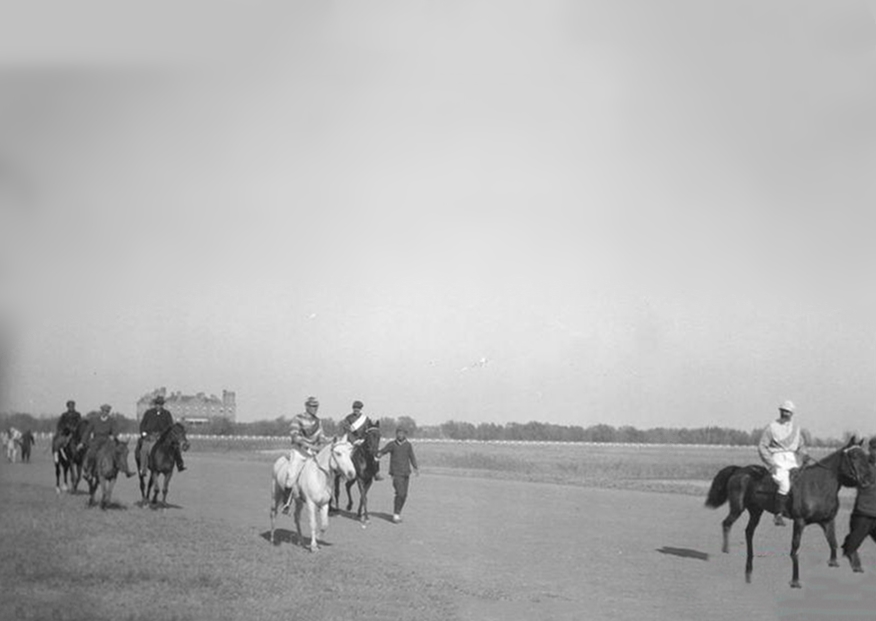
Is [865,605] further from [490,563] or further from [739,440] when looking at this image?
[739,440]

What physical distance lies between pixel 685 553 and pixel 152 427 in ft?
38.9

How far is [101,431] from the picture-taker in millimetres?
23109

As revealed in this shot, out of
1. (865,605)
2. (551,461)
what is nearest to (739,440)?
(865,605)

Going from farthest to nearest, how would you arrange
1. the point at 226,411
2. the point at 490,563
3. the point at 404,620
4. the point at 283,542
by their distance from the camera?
the point at 226,411 < the point at 283,542 < the point at 490,563 < the point at 404,620

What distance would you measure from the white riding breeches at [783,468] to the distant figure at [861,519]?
0.99m

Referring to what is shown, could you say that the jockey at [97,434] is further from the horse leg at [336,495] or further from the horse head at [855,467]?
the horse head at [855,467]

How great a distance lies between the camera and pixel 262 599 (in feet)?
40.4

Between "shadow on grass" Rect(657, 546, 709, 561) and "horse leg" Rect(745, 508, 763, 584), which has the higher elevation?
"horse leg" Rect(745, 508, 763, 584)

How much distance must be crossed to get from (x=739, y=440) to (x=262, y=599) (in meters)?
20.1

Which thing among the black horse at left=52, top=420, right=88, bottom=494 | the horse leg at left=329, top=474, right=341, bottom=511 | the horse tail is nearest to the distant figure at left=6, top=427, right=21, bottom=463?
the black horse at left=52, top=420, right=88, bottom=494

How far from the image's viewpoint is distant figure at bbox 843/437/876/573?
14.6m

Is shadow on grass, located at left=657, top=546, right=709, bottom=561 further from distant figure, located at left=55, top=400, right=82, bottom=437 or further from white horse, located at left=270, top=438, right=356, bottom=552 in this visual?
distant figure, located at left=55, top=400, right=82, bottom=437

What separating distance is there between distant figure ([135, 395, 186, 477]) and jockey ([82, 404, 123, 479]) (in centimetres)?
63

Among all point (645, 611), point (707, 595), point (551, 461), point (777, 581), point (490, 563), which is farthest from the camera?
point (551, 461)
